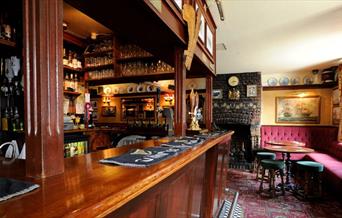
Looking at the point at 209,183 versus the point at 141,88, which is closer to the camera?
the point at 209,183

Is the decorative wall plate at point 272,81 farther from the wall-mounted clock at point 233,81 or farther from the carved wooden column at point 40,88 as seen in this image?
the carved wooden column at point 40,88

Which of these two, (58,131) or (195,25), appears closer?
(58,131)

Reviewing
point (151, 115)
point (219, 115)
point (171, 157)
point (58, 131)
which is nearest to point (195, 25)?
point (171, 157)

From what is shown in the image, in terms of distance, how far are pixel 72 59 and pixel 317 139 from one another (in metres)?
6.55

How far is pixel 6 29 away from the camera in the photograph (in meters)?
2.29

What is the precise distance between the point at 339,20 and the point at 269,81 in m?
3.92

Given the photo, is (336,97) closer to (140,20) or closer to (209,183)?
(209,183)

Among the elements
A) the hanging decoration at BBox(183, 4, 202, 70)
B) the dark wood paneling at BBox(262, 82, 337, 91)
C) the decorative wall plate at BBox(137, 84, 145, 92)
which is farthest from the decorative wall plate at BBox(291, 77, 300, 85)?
the hanging decoration at BBox(183, 4, 202, 70)

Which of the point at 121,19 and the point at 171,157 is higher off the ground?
the point at 121,19

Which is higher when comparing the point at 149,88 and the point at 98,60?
the point at 98,60

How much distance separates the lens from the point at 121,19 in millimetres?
1345

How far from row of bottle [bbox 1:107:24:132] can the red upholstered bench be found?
191 inches

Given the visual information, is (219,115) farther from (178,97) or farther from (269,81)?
(178,97)

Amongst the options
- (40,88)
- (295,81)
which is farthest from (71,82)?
(295,81)
